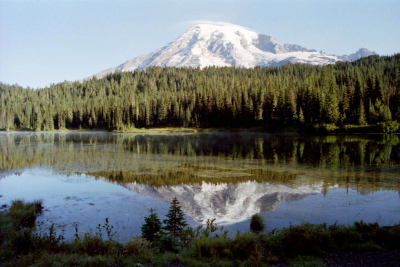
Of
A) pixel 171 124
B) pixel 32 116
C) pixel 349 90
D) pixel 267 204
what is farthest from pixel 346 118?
pixel 32 116

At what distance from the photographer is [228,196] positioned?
1881 cm

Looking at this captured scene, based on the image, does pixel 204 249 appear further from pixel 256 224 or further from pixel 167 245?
pixel 256 224

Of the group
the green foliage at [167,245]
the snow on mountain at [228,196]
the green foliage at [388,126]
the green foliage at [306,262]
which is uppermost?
the green foliage at [388,126]

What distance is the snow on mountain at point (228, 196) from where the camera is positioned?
50.9 ft

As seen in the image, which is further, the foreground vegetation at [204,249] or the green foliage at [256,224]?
the green foliage at [256,224]

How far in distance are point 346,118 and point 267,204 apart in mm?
80031

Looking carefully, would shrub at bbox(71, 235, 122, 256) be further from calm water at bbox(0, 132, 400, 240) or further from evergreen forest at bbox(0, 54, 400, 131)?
evergreen forest at bbox(0, 54, 400, 131)

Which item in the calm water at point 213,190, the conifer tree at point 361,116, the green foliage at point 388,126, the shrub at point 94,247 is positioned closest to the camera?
the shrub at point 94,247

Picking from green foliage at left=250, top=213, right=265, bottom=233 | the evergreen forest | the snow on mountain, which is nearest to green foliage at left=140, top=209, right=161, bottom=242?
the snow on mountain

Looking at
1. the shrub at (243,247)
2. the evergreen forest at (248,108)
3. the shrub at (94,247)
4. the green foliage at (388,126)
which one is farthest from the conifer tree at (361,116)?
the shrub at (94,247)

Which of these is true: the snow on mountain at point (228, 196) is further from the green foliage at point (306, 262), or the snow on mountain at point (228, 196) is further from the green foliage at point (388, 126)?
the green foliage at point (388, 126)

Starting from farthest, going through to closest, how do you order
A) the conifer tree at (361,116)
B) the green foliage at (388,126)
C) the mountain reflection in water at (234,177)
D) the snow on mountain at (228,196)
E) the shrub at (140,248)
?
the conifer tree at (361,116) < the green foliage at (388,126) < the mountain reflection in water at (234,177) < the snow on mountain at (228,196) < the shrub at (140,248)

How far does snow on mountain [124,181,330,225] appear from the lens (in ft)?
50.9

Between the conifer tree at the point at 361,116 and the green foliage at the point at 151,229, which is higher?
the conifer tree at the point at 361,116
